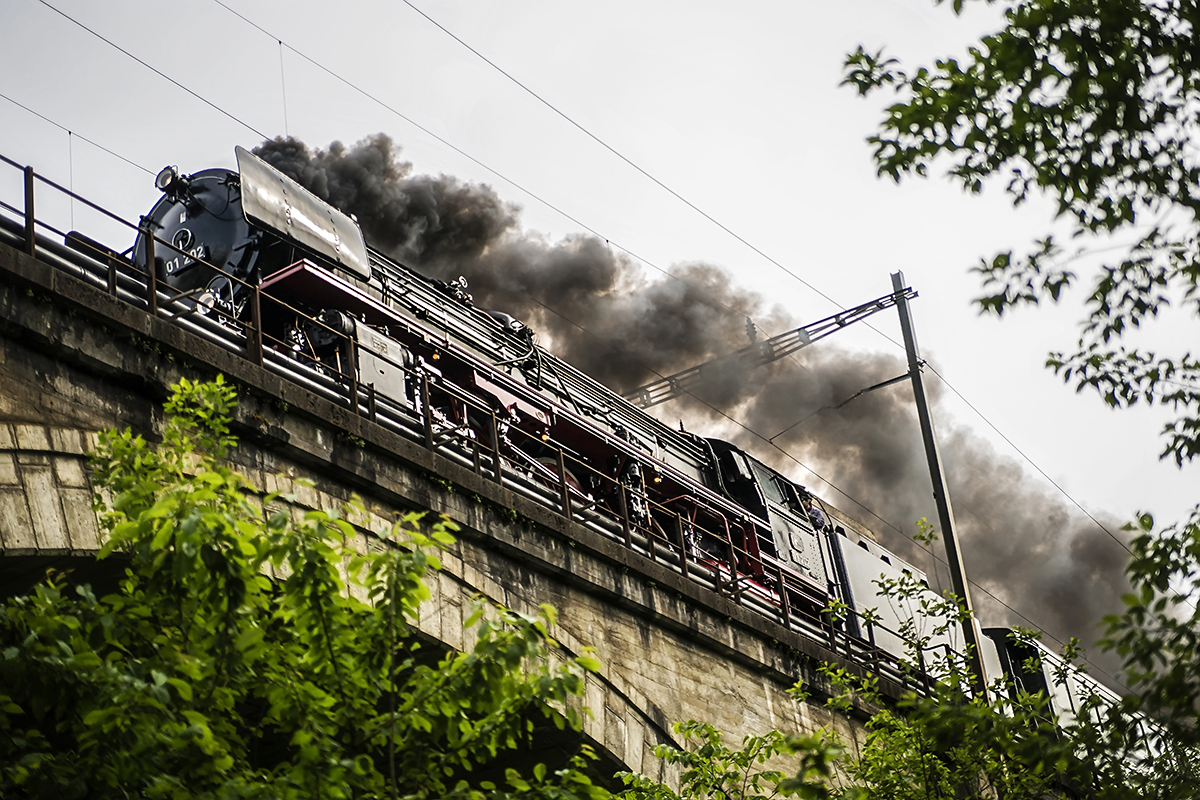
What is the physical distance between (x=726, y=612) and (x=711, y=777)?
3419 millimetres

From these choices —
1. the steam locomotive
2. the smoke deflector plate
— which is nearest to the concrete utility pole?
the steam locomotive

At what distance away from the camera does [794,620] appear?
13.6 metres

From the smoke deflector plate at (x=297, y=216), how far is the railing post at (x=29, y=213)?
13.8ft


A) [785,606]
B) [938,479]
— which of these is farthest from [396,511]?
[938,479]

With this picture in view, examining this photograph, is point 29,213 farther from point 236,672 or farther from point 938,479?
point 938,479

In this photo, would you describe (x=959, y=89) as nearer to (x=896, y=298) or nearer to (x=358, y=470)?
(x=358, y=470)

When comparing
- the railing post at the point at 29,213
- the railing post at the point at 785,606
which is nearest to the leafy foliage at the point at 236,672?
the railing post at the point at 29,213

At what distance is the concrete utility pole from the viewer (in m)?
14.5

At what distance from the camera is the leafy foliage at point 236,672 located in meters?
4.50

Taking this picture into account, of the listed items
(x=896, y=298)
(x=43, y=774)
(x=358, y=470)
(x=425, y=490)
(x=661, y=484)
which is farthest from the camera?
(x=896, y=298)

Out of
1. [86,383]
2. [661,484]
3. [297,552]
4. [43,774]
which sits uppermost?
[661,484]

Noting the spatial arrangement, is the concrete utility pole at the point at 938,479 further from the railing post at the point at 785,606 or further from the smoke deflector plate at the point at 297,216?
the smoke deflector plate at the point at 297,216

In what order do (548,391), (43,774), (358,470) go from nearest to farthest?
1. (43,774)
2. (358,470)
3. (548,391)

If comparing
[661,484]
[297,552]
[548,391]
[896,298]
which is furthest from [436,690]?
[896,298]
